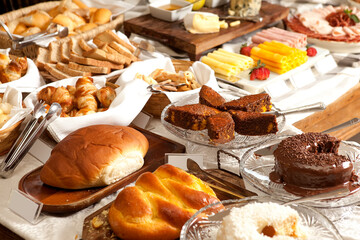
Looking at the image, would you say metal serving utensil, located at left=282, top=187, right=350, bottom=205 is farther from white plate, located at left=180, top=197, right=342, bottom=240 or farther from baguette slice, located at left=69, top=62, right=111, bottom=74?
baguette slice, located at left=69, top=62, right=111, bottom=74

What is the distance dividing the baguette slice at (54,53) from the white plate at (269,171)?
1.16 meters

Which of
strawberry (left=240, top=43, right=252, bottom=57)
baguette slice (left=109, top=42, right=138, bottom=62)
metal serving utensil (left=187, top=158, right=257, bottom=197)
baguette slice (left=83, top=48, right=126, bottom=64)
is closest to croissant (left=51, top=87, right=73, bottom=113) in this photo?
baguette slice (left=83, top=48, right=126, bottom=64)

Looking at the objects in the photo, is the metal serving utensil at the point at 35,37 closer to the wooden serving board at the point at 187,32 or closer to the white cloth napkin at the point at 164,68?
the wooden serving board at the point at 187,32

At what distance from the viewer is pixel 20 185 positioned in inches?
51.3

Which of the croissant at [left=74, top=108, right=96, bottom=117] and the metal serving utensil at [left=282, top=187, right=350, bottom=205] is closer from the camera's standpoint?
the metal serving utensil at [left=282, top=187, right=350, bottom=205]

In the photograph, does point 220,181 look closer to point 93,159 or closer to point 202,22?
point 93,159

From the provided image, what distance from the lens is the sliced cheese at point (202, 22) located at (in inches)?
91.4

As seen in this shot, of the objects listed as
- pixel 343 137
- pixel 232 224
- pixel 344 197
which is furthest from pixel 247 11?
pixel 232 224

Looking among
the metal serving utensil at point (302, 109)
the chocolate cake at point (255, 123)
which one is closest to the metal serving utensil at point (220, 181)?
the chocolate cake at point (255, 123)

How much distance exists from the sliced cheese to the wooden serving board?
3cm

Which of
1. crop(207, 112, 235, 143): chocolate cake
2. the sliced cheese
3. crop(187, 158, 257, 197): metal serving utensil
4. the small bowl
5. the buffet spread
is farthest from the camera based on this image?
the small bowl

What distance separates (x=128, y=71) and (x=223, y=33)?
706 millimetres

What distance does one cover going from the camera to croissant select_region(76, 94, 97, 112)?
1.63 meters

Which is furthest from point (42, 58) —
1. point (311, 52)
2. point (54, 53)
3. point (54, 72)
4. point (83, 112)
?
point (311, 52)
